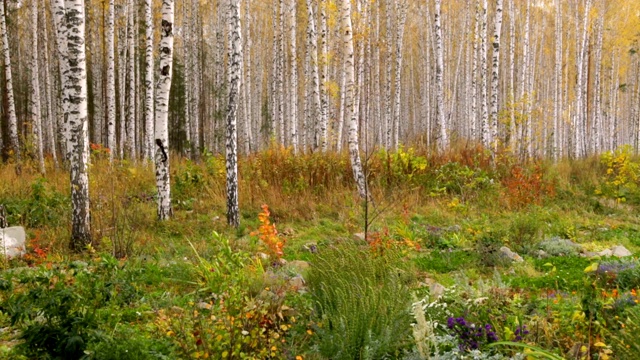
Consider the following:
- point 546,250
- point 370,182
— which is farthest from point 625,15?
point 546,250

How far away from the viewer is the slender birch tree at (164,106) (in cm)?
876

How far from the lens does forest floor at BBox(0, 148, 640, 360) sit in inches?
139

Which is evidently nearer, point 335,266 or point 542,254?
point 335,266

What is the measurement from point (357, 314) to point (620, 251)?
5.38 meters

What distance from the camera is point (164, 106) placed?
893cm

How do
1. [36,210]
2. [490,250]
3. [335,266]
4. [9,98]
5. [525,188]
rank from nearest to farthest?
1. [335,266]
2. [490,250]
3. [36,210]
4. [525,188]
5. [9,98]

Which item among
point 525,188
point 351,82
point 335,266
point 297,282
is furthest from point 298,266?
point 525,188

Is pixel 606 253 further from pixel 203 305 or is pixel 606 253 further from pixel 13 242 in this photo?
pixel 13 242

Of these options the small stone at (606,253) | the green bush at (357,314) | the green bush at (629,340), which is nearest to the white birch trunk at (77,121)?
the green bush at (357,314)

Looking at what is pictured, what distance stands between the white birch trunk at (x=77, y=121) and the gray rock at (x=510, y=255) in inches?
230

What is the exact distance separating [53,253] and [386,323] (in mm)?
5228

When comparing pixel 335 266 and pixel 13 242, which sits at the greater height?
pixel 335 266

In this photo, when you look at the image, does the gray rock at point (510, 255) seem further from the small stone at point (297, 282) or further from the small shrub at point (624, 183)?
the small shrub at point (624, 183)

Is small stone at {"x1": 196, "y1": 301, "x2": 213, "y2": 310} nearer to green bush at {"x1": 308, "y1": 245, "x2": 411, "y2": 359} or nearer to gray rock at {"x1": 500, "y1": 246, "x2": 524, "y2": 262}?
green bush at {"x1": 308, "y1": 245, "x2": 411, "y2": 359}
